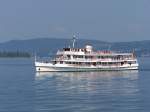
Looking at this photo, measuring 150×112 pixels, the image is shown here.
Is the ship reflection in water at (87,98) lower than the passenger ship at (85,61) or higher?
lower

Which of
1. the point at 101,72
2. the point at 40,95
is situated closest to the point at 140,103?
the point at 40,95

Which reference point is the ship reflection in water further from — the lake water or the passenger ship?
the passenger ship

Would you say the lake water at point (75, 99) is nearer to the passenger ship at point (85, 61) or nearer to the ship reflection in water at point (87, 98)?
the ship reflection in water at point (87, 98)

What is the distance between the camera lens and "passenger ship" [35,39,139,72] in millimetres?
135875

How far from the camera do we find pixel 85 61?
5472 inches

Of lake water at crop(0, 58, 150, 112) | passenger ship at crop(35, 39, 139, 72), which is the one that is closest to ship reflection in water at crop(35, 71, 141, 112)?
lake water at crop(0, 58, 150, 112)

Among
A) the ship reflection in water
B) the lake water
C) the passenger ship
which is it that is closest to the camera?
the lake water

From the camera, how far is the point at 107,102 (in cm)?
6869

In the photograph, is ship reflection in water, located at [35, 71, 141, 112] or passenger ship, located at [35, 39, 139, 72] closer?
ship reflection in water, located at [35, 71, 141, 112]

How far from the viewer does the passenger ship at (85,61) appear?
136 m

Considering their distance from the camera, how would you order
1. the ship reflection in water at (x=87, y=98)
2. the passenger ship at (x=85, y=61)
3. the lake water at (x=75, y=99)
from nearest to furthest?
the lake water at (x=75, y=99), the ship reflection in water at (x=87, y=98), the passenger ship at (x=85, y=61)

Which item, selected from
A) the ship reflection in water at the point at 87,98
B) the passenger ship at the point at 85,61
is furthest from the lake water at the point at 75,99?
the passenger ship at the point at 85,61

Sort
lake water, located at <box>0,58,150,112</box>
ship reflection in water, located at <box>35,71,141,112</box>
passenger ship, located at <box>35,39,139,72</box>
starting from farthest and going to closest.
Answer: passenger ship, located at <box>35,39,139,72</box> < ship reflection in water, located at <box>35,71,141,112</box> < lake water, located at <box>0,58,150,112</box>

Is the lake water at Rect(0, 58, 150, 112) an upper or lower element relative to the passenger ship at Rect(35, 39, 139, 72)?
lower
